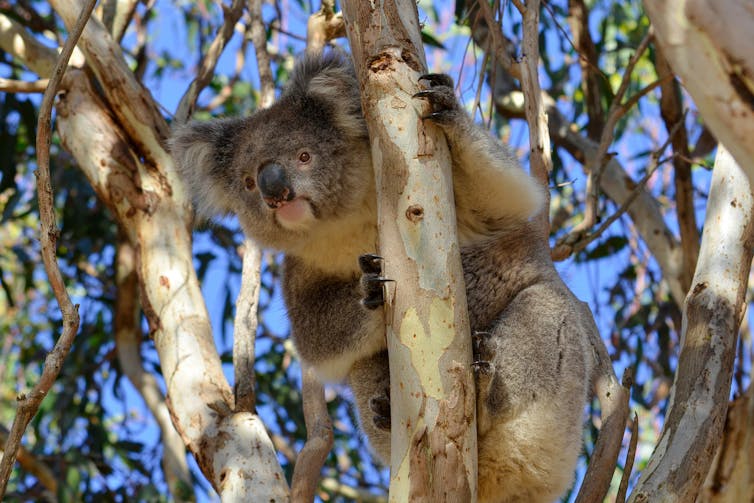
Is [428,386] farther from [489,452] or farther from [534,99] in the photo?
[534,99]

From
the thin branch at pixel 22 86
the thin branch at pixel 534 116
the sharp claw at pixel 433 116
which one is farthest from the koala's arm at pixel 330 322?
the thin branch at pixel 22 86

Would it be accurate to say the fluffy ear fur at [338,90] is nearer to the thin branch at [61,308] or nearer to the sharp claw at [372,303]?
the sharp claw at [372,303]

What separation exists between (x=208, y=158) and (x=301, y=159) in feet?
1.46

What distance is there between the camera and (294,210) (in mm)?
2721

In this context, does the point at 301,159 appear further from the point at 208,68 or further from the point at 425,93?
the point at 208,68

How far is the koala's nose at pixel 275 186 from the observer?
2.70 metres

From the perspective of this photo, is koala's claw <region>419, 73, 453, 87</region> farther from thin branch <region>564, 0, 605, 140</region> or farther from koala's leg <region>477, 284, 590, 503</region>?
thin branch <region>564, 0, 605, 140</region>

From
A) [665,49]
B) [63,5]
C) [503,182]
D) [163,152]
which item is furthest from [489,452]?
[63,5]

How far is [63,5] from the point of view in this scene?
12.1 feet

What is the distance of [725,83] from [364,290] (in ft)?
4.25

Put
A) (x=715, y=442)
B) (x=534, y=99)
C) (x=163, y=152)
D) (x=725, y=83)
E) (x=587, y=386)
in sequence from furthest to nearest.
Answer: (x=163, y=152), (x=534, y=99), (x=587, y=386), (x=715, y=442), (x=725, y=83)

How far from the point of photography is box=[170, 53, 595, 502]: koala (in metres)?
2.45

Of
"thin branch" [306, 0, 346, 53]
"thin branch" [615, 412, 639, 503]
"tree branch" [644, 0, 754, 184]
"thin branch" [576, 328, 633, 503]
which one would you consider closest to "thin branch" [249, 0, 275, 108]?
"thin branch" [306, 0, 346, 53]

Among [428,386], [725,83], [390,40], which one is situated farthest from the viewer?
[390,40]
